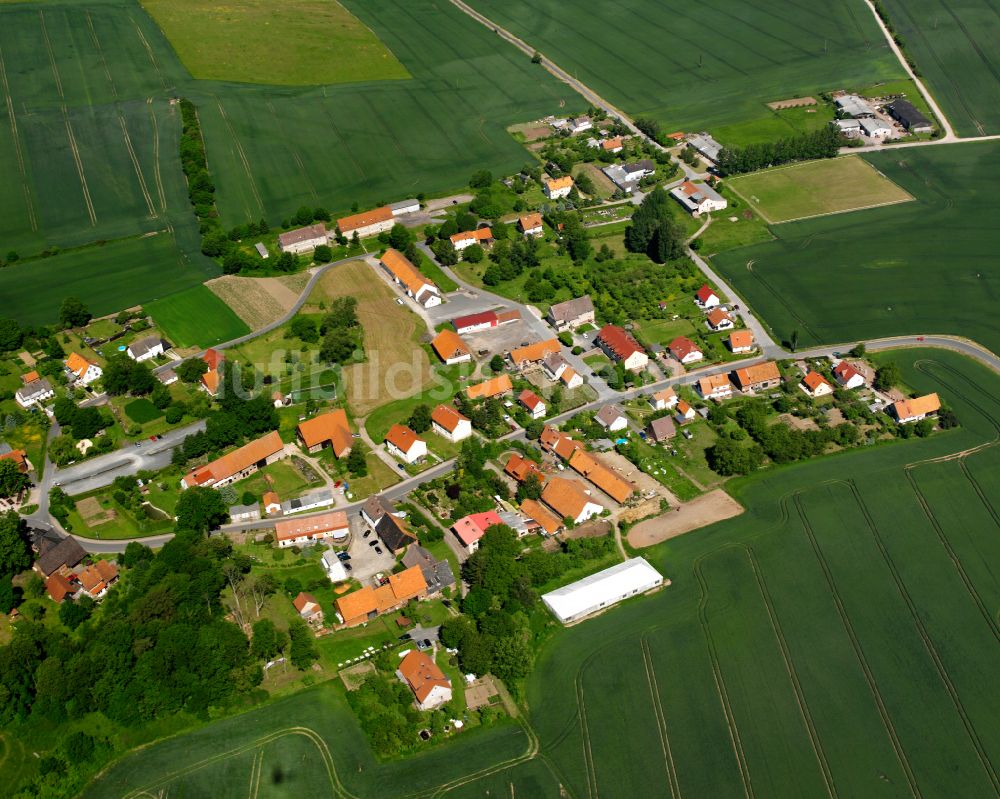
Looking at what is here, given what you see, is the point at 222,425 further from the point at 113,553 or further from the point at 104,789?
the point at 104,789

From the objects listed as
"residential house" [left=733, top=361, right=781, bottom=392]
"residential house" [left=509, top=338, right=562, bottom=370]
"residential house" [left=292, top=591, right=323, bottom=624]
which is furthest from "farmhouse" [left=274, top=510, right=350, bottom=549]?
"residential house" [left=733, top=361, right=781, bottom=392]

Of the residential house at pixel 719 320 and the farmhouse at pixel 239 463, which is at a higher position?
the residential house at pixel 719 320

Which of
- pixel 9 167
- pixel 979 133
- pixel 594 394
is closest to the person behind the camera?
pixel 594 394

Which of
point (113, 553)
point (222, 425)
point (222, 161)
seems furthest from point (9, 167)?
point (113, 553)

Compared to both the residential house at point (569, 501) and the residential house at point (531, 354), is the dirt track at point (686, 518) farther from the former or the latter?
the residential house at point (531, 354)

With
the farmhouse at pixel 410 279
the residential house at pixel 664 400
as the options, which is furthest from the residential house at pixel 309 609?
the farmhouse at pixel 410 279

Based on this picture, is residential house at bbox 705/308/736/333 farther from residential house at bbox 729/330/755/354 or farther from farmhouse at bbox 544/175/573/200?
farmhouse at bbox 544/175/573/200

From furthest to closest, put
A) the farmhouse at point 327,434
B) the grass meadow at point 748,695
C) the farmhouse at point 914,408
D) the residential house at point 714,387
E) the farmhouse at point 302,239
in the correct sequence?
1. the farmhouse at point 302,239
2. the residential house at point 714,387
3. the farmhouse at point 914,408
4. the farmhouse at point 327,434
5. the grass meadow at point 748,695

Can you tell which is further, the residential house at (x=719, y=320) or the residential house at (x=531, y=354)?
the residential house at (x=719, y=320)
